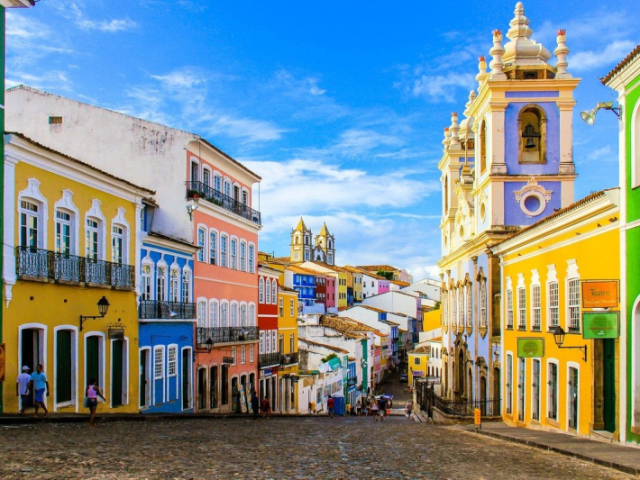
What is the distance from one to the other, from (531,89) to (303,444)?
21027 millimetres

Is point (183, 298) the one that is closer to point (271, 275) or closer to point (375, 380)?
point (271, 275)

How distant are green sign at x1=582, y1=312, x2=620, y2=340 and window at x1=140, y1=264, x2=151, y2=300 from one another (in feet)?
45.7

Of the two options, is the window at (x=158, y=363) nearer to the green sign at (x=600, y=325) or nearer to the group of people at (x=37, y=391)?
the group of people at (x=37, y=391)

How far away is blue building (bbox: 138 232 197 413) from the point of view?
25.1m

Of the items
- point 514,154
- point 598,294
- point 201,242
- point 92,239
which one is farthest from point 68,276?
point 514,154

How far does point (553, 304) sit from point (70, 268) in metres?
12.7

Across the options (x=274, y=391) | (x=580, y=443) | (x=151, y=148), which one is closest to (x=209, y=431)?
(x=580, y=443)

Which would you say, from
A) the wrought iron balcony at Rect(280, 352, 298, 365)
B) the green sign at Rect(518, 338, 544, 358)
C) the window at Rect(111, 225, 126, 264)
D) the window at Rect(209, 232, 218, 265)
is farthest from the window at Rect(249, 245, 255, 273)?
the green sign at Rect(518, 338, 544, 358)

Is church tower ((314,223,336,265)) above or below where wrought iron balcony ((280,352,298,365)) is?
above

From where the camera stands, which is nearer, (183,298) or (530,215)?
(183,298)

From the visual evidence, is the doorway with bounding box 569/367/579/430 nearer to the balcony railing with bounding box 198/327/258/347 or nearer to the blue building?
the blue building

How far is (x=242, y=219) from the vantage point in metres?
36.1

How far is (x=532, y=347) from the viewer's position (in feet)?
71.5

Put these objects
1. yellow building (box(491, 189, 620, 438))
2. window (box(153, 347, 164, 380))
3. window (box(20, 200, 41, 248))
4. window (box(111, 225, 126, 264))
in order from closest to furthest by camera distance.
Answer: yellow building (box(491, 189, 620, 438)), window (box(20, 200, 41, 248)), window (box(111, 225, 126, 264)), window (box(153, 347, 164, 380))
